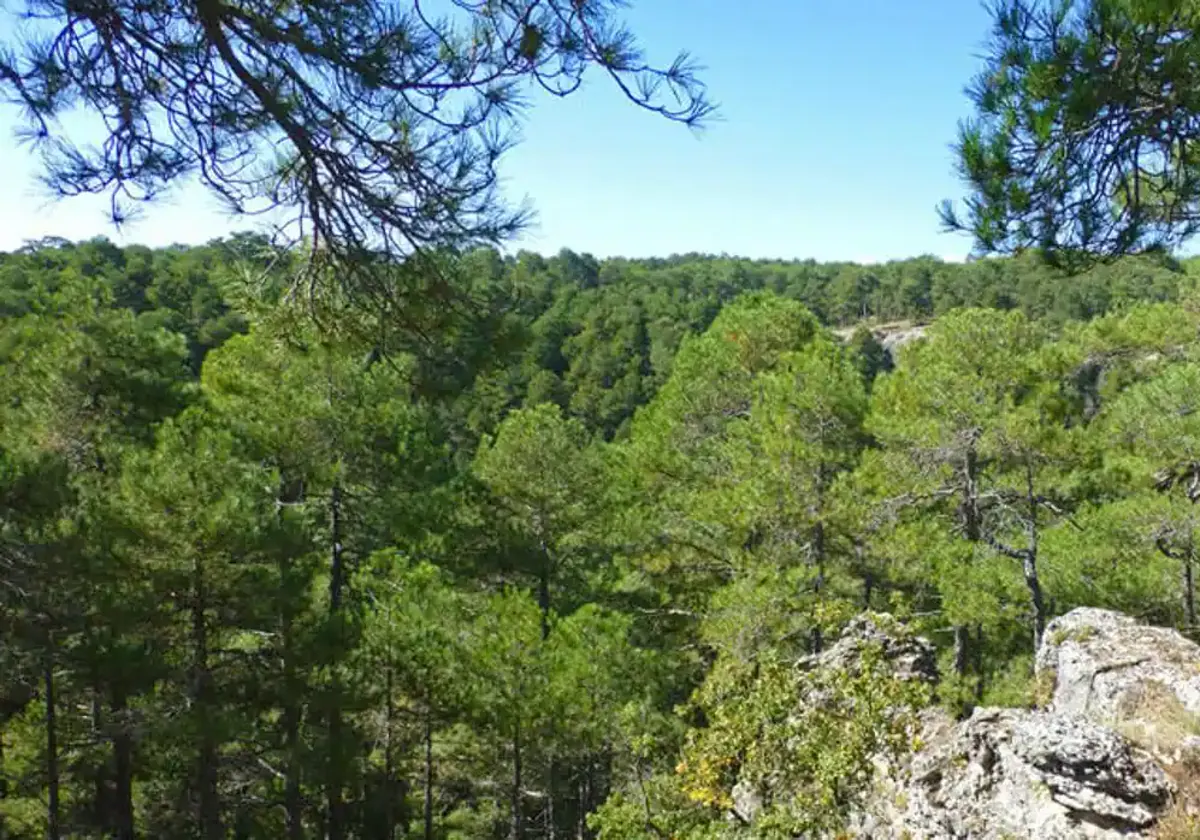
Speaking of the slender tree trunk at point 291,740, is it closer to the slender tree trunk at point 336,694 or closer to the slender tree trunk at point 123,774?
the slender tree trunk at point 336,694

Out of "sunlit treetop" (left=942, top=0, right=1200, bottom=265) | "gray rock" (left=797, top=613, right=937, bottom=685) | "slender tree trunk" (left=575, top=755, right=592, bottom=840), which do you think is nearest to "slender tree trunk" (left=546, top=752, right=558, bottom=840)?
"slender tree trunk" (left=575, top=755, right=592, bottom=840)

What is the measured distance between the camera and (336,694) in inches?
380

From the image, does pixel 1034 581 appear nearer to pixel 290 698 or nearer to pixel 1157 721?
pixel 1157 721

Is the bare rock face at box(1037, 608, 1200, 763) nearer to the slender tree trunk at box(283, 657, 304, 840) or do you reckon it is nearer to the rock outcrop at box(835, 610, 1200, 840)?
the rock outcrop at box(835, 610, 1200, 840)

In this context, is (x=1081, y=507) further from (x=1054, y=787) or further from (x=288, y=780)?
(x=288, y=780)

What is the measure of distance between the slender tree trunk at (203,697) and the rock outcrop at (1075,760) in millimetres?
6768

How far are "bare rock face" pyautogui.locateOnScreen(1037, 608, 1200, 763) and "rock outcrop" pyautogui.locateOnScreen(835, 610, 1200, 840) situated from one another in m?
0.01

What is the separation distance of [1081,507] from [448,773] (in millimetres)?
10848

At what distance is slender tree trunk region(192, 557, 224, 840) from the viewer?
8.62m

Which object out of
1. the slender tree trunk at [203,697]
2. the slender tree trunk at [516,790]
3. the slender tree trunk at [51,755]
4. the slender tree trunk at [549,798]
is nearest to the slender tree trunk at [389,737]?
the slender tree trunk at [516,790]

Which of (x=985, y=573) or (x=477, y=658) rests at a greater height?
(x=985, y=573)

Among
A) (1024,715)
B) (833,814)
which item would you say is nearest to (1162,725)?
(1024,715)

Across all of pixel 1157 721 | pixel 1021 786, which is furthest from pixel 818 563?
pixel 1021 786

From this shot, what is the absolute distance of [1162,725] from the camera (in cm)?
580
